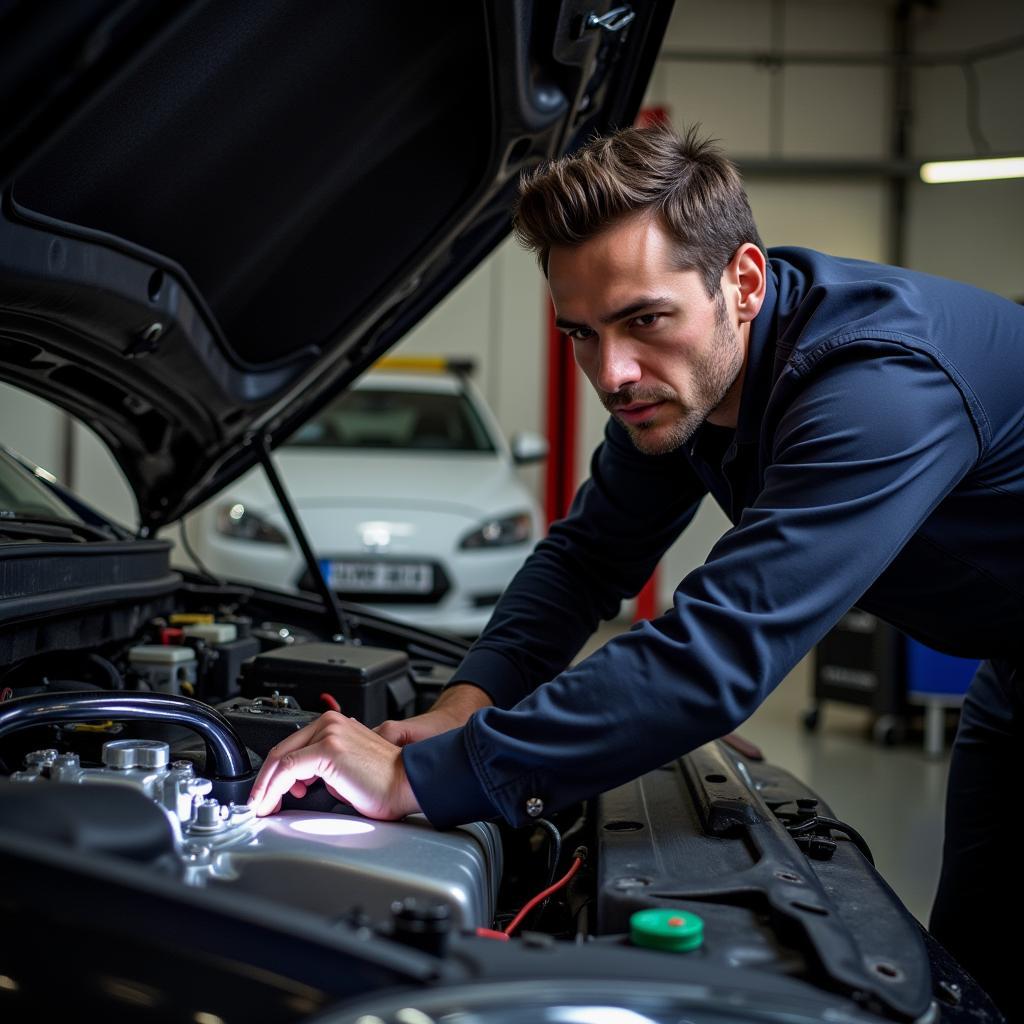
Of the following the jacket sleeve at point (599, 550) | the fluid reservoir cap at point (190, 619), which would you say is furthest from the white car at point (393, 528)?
the jacket sleeve at point (599, 550)

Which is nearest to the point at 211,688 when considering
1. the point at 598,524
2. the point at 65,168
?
the point at 598,524

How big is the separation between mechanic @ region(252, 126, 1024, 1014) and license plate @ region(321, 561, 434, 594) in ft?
7.47

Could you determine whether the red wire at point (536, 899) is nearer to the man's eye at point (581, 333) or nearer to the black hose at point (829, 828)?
the black hose at point (829, 828)

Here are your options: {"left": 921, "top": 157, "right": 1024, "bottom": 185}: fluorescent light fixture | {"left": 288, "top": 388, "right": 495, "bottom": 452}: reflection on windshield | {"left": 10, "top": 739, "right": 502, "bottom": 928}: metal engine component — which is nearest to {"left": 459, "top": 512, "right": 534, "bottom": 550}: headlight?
{"left": 288, "top": 388, "right": 495, "bottom": 452}: reflection on windshield

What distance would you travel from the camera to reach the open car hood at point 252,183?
1.12 meters

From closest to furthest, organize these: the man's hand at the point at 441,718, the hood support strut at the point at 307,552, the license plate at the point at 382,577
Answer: the man's hand at the point at 441,718 → the hood support strut at the point at 307,552 → the license plate at the point at 382,577

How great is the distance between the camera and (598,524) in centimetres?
160

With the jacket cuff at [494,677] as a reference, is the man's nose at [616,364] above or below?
above

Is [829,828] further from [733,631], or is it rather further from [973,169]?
[973,169]

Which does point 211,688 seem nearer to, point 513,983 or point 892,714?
point 513,983

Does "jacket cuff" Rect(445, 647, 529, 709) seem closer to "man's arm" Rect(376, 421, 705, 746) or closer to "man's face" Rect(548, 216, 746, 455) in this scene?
"man's arm" Rect(376, 421, 705, 746)

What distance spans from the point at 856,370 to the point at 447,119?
682 millimetres

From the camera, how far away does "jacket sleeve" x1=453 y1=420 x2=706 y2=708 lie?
4.91 feet

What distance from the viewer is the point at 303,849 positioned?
35.1 inches
